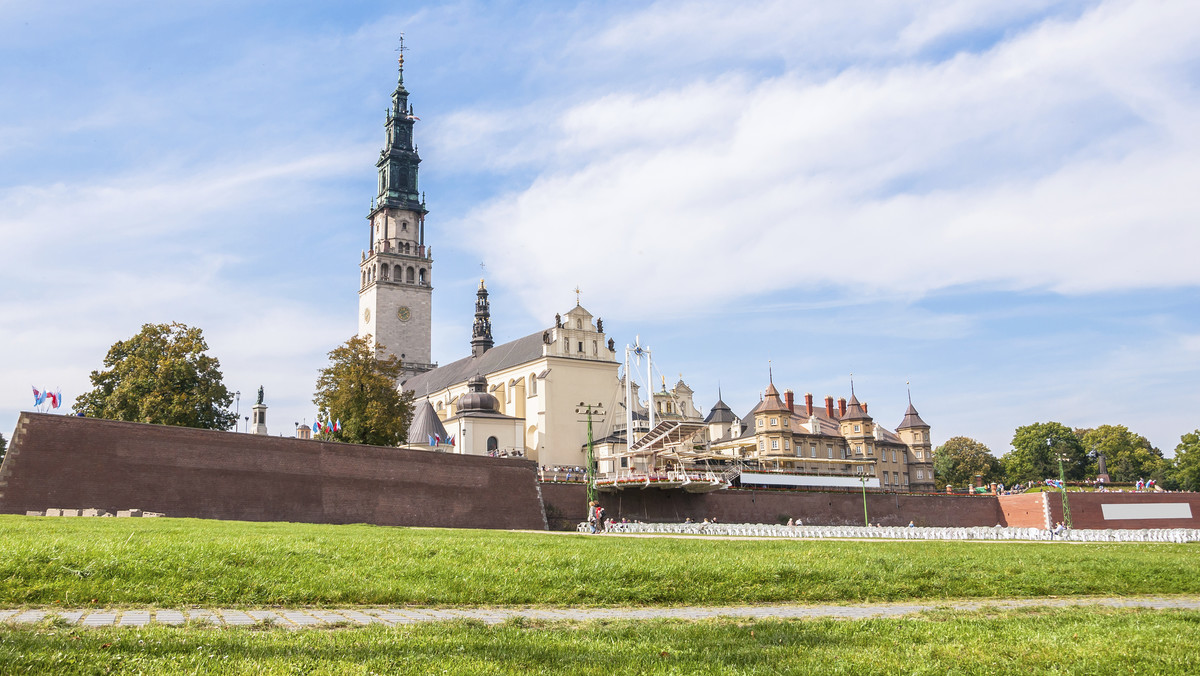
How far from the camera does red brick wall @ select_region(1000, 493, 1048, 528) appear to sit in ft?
224

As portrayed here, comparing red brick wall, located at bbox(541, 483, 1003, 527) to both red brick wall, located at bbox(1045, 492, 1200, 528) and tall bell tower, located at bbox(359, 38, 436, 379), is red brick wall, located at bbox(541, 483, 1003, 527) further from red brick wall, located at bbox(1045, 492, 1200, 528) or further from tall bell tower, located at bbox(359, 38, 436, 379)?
tall bell tower, located at bbox(359, 38, 436, 379)

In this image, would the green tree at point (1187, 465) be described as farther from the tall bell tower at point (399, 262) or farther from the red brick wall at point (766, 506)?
the tall bell tower at point (399, 262)

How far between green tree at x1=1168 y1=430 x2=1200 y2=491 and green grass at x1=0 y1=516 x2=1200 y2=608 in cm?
9786

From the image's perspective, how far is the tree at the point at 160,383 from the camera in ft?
164

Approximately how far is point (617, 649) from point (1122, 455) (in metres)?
119

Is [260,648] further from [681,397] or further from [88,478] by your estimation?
[681,397]

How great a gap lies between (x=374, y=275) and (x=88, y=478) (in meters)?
76.5

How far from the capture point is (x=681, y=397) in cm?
9450

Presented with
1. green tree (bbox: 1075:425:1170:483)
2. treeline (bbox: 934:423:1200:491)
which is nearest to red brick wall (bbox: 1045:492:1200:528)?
treeline (bbox: 934:423:1200:491)

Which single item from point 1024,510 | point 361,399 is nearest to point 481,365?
point 361,399

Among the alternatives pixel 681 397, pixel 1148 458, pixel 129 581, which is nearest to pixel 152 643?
pixel 129 581

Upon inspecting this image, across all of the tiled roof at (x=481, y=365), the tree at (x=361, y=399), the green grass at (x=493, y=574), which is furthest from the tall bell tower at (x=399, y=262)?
the green grass at (x=493, y=574)

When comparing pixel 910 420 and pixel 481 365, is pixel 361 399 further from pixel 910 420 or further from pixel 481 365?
pixel 910 420

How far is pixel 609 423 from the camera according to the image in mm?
80188
